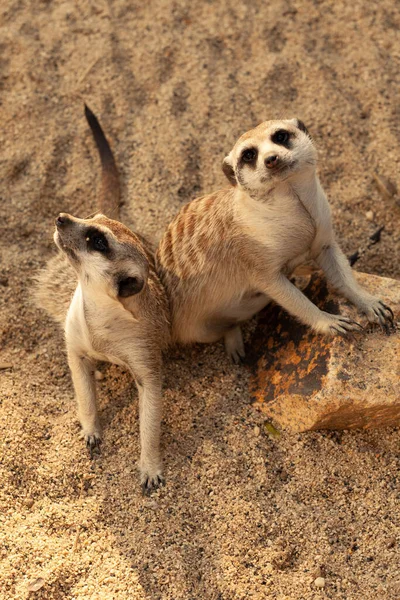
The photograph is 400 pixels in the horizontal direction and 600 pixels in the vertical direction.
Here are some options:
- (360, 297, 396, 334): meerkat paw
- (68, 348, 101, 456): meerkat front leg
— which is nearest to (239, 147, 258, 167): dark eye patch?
(360, 297, 396, 334): meerkat paw

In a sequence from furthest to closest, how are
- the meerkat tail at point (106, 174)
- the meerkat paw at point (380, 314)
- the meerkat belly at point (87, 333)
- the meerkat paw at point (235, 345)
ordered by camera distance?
the meerkat tail at point (106, 174) → the meerkat paw at point (235, 345) → the meerkat paw at point (380, 314) → the meerkat belly at point (87, 333)

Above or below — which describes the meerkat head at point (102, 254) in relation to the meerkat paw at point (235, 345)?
above

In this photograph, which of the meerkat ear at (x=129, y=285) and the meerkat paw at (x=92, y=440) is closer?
the meerkat ear at (x=129, y=285)

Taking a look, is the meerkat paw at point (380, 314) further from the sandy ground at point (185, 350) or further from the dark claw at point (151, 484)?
the dark claw at point (151, 484)

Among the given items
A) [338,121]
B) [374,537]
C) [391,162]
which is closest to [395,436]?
[374,537]

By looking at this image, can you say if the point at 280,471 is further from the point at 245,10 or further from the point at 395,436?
the point at 245,10

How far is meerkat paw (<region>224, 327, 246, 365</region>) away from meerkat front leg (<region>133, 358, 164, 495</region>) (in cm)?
44

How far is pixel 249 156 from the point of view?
2.13 meters

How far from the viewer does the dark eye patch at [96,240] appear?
1961 millimetres

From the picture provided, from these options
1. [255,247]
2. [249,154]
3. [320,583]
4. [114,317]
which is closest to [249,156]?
[249,154]

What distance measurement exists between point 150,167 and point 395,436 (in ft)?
5.52

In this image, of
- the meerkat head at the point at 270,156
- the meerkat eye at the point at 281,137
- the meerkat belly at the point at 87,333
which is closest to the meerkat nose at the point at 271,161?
the meerkat head at the point at 270,156

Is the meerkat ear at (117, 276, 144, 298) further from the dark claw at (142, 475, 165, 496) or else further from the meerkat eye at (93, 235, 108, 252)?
the dark claw at (142, 475, 165, 496)

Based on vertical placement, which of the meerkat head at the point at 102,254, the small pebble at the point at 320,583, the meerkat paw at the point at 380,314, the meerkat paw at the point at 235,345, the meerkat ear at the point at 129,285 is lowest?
the small pebble at the point at 320,583
